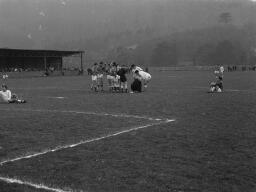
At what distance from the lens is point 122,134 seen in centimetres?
1130

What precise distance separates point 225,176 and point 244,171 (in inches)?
19.2

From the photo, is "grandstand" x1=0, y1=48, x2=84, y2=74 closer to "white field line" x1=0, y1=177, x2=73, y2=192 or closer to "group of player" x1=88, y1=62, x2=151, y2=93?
"group of player" x1=88, y1=62, x2=151, y2=93

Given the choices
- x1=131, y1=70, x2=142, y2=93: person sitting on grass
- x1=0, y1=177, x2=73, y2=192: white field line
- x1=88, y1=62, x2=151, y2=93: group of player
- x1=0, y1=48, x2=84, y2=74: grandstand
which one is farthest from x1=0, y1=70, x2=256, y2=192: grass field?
x1=0, y1=48, x2=84, y2=74: grandstand

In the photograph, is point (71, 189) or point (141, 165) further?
point (141, 165)

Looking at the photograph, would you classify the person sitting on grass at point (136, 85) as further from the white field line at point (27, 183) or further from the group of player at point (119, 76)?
Result: the white field line at point (27, 183)

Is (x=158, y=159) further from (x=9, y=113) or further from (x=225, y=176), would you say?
(x=9, y=113)

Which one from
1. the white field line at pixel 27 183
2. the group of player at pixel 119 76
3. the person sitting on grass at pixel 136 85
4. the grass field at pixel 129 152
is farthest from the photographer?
the group of player at pixel 119 76

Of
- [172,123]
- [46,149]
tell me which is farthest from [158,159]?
[172,123]

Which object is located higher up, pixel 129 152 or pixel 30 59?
pixel 30 59

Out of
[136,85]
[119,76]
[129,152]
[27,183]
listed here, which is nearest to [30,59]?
[119,76]

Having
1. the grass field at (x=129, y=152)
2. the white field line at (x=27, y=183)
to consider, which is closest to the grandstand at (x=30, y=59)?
the grass field at (x=129, y=152)

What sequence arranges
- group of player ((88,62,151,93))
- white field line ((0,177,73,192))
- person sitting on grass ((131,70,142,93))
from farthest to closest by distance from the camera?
group of player ((88,62,151,93))
person sitting on grass ((131,70,142,93))
white field line ((0,177,73,192))

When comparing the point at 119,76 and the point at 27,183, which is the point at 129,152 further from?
the point at 119,76

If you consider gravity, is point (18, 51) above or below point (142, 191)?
above
